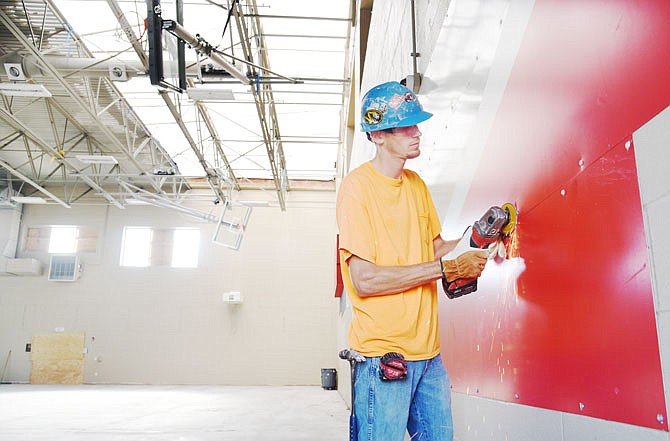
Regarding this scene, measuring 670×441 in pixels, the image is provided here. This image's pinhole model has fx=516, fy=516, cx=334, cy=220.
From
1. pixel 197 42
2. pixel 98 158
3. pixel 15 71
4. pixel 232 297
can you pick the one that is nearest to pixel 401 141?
pixel 197 42

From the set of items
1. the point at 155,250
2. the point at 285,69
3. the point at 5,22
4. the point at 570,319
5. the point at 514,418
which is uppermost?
the point at 285,69

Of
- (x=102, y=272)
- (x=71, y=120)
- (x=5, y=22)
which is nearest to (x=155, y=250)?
(x=102, y=272)

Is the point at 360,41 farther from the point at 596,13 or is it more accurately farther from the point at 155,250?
the point at 155,250

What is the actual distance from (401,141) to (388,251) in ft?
1.12

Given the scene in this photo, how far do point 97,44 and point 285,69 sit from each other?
3.22m

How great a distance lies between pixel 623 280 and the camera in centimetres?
90

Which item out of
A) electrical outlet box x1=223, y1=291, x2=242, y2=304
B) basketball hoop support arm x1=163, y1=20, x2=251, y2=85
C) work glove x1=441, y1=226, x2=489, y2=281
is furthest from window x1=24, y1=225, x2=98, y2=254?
work glove x1=441, y1=226, x2=489, y2=281

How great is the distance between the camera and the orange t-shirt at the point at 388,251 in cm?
139

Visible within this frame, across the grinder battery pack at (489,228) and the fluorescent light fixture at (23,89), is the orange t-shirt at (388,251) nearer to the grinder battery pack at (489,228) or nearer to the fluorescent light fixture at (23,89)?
the grinder battery pack at (489,228)

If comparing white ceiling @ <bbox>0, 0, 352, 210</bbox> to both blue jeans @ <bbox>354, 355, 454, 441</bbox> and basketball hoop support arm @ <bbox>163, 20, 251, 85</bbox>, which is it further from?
blue jeans @ <bbox>354, 355, 454, 441</bbox>

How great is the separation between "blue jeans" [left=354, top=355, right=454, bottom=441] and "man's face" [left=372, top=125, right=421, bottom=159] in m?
0.61

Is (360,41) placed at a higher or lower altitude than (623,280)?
higher

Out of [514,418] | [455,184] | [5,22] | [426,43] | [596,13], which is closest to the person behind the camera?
[596,13]

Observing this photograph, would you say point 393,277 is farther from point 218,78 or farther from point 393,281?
point 218,78
